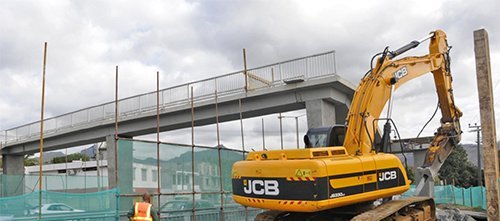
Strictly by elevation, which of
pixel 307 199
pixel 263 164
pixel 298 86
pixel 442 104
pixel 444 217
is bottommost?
pixel 444 217

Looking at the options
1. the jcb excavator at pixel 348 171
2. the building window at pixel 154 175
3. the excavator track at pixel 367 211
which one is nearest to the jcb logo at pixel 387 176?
the jcb excavator at pixel 348 171

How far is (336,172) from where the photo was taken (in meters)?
7.86

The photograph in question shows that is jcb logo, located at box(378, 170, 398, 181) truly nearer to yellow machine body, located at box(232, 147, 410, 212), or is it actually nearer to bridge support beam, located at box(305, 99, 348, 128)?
yellow machine body, located at box(232, 147, 410, 212)

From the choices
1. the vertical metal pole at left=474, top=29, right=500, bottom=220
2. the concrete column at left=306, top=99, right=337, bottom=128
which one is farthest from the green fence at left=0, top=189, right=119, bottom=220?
the concrete column at left=306, top=99, right=337, bottom=128

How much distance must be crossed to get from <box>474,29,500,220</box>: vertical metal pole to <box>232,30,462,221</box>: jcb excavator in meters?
1.24

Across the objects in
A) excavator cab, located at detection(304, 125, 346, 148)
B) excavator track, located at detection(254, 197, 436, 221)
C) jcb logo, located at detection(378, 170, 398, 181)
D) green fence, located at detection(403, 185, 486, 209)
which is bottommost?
green fence, located at detection(403, 185, 486, 209)

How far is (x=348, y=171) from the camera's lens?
26.5 feet

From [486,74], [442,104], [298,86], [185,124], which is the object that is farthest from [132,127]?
[486,74]

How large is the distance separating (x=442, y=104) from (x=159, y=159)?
7.32 metres

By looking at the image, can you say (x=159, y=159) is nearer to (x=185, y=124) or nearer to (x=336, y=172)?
(x=336, y=172)

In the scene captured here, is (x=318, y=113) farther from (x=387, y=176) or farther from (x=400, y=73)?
(x=387, y=176)

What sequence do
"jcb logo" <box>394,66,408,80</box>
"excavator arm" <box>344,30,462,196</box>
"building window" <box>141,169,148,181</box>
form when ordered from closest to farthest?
"excavator arm" <box>344,30,462,196</box>, "jcb logo" <box>394,66,408,80</box>, "building window" <box>141,169,148,181</box>

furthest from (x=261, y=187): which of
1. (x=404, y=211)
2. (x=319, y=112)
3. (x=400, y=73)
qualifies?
(x=319, y=112)

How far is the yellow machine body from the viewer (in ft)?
25.4
